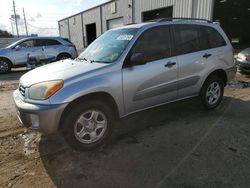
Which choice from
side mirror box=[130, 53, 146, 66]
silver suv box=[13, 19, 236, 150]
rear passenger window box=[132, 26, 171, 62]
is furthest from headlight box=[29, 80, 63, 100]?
rear passenger window box=[132, 26, 171, 62]

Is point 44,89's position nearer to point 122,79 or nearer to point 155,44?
point 122,79

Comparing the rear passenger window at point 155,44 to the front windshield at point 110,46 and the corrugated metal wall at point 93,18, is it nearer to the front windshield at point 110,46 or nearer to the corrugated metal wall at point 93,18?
the front windshield at point 110,46

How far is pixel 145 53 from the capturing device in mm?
4203

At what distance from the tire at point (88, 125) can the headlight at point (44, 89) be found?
362mm

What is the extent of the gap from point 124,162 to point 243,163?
63.6 inches

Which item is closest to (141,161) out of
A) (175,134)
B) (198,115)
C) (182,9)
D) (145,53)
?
(175,134)

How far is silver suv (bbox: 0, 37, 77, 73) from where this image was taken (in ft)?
40.9

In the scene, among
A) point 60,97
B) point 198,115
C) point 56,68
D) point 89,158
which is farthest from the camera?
point 198,115

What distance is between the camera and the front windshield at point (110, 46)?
Answer: 4.09 m

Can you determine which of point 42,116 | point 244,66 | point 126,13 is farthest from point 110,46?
point 126,13

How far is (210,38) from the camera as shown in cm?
518

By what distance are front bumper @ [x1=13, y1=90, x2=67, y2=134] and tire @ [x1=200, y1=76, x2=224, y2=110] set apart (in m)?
3.10

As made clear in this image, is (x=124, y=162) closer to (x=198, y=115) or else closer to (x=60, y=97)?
(x=60, y=97)

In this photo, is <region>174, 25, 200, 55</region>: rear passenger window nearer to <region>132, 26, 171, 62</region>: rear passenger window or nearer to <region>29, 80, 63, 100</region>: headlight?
<region>132, 26, 171, 62</region>: rear passenger window
